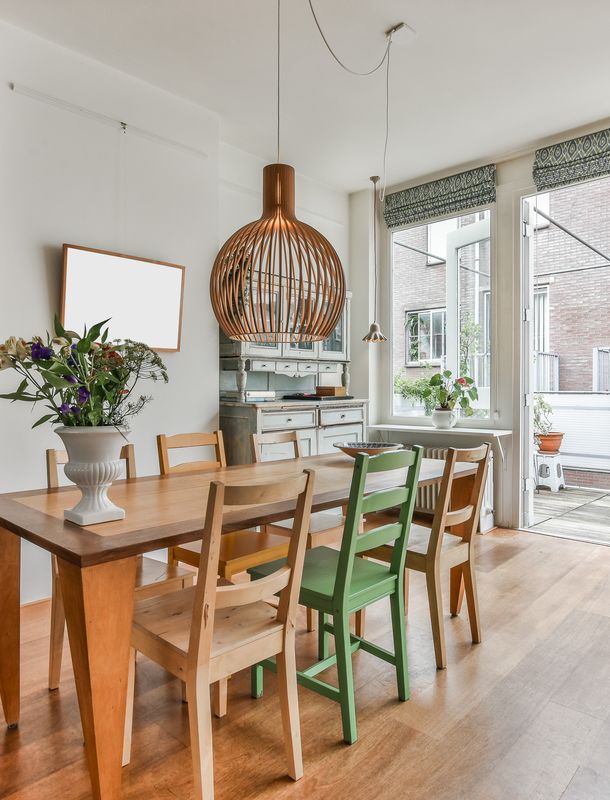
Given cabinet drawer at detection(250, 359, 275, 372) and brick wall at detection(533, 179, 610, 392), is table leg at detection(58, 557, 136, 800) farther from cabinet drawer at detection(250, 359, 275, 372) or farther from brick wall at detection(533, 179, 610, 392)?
brick wall at detection(533, 179, 610, 392)

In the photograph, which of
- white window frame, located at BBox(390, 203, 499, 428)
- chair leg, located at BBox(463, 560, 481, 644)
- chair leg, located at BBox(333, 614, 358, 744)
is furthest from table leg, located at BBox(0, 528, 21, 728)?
white window frame, located at BBox(390, 203, 499, 428)

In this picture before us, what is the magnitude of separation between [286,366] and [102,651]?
10.2 ft

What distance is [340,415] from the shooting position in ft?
14.9

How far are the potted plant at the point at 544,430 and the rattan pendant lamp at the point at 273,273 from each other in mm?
4865

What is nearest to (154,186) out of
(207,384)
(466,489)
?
(207,384)

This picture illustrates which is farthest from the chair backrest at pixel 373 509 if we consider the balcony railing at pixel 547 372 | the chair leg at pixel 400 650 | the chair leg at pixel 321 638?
the balcony railing at pixel 547 372

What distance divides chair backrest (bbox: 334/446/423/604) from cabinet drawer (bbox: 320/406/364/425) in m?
2.36

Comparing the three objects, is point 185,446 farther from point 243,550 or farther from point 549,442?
point 549,442

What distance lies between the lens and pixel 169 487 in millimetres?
2188

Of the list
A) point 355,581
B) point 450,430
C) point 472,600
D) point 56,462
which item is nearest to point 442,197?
point 450,430

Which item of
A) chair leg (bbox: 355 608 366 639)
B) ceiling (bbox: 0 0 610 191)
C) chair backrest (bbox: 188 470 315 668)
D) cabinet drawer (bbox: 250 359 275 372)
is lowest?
chair leg (bbox: 355 608 366 639)

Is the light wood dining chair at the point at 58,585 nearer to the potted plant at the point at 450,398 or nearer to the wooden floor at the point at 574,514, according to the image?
the potted plant at the point at 450,398

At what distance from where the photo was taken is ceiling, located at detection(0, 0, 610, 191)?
277cm

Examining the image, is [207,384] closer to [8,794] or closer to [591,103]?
[8,794]
